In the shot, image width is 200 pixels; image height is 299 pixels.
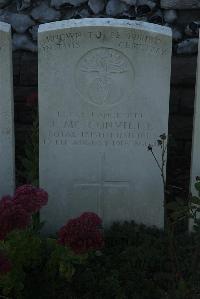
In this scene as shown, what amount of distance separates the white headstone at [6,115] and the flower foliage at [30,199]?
3.91ft

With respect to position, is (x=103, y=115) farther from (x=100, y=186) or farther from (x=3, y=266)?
(x=3, y=266)

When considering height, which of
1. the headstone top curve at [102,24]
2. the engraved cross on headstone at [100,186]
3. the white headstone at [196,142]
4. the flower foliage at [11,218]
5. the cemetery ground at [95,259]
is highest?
the headstone top curve at [102,24]

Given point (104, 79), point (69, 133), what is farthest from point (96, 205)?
point (104, 79)

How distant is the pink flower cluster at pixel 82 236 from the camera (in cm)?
249

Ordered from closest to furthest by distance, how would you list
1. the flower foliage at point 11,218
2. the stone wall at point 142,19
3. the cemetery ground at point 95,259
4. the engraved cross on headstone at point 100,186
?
the flower foliage at point 11,218, the cemetery ground at point 95,259, the engraved cross on headstone at point 100,186, the stone wall at point 142,19

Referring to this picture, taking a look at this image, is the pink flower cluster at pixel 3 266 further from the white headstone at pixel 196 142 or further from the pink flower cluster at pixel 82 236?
the white headstone at pixel 196 142

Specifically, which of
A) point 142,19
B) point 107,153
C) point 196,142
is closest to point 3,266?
point 107,153

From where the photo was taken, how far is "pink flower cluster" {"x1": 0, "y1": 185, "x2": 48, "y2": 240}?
2.42 m

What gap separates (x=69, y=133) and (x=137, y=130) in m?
0.44

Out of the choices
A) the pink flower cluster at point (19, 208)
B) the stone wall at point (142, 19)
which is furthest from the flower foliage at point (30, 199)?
the stone wall at point (142, 19)

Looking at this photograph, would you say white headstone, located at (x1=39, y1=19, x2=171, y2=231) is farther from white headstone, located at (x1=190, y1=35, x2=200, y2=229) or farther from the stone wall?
the stone wall

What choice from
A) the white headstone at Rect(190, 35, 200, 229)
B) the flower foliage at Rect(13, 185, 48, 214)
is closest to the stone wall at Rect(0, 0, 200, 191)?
the white headstone at Rect(190, 35, 200, 229)

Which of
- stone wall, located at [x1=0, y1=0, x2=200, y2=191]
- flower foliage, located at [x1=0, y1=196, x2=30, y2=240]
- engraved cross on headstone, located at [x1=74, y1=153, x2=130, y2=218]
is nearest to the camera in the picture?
flower foliage, located at [x1=0, y1=196, x2=30, y2=240]

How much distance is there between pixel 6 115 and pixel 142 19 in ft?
5.98
